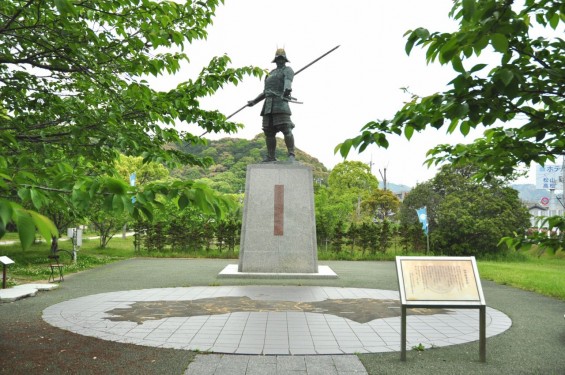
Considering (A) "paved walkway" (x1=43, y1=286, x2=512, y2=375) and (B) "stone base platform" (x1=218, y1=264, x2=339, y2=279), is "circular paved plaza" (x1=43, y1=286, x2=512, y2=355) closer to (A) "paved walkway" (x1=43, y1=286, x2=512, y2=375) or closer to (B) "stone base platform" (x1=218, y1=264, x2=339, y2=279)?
(A) "paved walkway" (x1=43, y1=286, x2=512, y2=375)

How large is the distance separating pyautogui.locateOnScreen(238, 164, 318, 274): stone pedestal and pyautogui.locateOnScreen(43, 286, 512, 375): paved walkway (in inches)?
83.5

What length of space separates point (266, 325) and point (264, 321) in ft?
0.79

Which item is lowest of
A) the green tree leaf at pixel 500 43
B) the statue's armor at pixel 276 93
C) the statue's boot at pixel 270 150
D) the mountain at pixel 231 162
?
the green tree leaf at pixel 500 43

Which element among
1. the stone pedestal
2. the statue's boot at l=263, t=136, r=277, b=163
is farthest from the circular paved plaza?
the statue's boot at l=263, t=136, r=277, b=163

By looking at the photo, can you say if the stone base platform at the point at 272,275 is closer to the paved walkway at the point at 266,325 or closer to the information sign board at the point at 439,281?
the paved walkway at the point at 266,325

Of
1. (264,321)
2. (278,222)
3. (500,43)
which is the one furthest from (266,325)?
(278,222)

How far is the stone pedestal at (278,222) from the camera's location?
421 inches

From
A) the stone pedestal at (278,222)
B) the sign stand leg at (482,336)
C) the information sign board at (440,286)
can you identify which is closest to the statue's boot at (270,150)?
the stone pedestal at (278,222)

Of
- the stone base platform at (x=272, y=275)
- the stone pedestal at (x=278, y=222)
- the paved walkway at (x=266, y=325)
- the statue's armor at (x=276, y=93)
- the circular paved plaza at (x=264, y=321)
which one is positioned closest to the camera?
the paved walkway at (x=266, y=325)

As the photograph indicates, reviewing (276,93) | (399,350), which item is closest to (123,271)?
(276,93)

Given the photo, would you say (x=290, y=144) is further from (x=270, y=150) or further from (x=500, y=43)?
(x=500, y=43)

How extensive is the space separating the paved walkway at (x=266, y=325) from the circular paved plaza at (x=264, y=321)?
0.01 m

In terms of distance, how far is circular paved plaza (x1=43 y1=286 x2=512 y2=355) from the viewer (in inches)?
192

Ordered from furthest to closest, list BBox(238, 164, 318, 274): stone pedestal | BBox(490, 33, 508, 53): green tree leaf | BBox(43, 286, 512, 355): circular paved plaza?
BBox(238, 164, 318, 274): stone pedestal < BBox(43, 286, 512, 355): circular paved plaza < BBox(490, 33, 508, 53): green tree leaf
